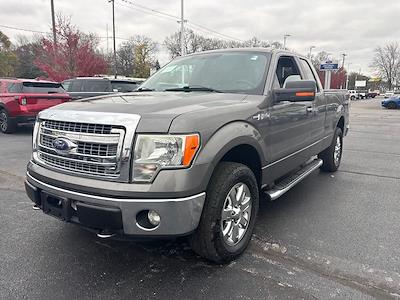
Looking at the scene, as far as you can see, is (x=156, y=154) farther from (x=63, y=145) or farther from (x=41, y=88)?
(x=41, y=88)

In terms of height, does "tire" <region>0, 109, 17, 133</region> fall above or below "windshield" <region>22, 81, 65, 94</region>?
below

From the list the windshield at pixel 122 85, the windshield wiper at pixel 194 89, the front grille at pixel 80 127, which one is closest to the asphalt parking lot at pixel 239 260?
the front grille at pixel 80 127

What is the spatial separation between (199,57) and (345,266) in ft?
9.34

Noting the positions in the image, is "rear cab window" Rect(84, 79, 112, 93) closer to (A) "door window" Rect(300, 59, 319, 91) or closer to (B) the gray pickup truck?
(A) "door window" Rect(300, 59, 319, 91)

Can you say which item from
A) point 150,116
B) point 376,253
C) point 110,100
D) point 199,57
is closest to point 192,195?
point 150,116

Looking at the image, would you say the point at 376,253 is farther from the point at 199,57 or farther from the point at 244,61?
the point at 199,57

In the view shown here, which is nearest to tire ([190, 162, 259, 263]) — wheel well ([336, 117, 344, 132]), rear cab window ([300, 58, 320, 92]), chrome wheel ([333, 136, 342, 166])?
rear cab window ([300, 58, 320, 92])

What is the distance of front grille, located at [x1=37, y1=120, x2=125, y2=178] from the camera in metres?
2.46

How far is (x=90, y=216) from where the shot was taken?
2.46 metres

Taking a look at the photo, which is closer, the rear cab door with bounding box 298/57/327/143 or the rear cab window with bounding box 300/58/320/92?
the rear cab door with bounding box 298/57/327/143

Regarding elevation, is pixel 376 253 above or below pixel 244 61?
below

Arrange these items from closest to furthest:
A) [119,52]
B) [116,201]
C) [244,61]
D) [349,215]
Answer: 1. [116,201]
2. [244,61]
3. [349,215]
4. [119,52]

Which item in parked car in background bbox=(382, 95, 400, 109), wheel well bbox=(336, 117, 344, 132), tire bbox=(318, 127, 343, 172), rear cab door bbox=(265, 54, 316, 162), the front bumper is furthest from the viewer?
parked car in background bbox=(382, 95, 400, 109)

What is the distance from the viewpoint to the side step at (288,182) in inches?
141
